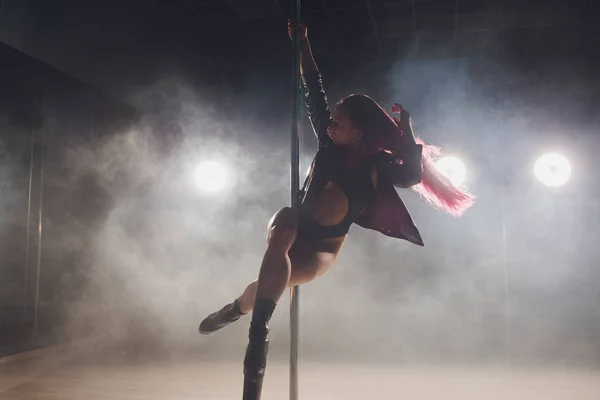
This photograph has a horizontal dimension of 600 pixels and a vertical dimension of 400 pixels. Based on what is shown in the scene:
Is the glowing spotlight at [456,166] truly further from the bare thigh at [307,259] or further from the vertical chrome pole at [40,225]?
the vertical chrome pole at [40,225]

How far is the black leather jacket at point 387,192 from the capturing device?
1.54m

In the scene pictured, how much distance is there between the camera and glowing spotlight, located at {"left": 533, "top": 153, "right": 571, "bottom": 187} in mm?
3889

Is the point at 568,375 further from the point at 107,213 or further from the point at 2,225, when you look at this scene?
the point at 2,225

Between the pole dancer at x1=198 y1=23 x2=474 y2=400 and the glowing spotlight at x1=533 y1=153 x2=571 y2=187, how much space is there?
2.64 metres

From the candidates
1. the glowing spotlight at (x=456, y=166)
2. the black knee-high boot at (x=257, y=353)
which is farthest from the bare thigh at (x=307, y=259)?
the glowing spotlight at (x=456, y=166)

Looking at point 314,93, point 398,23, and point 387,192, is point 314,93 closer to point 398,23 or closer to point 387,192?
point 387,192

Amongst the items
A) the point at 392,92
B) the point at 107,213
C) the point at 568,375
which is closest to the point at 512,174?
the point at 392,92

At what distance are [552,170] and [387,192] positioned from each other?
2.90 meters

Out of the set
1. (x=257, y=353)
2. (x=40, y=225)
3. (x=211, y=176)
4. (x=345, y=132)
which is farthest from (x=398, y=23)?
(x=40, y=225)

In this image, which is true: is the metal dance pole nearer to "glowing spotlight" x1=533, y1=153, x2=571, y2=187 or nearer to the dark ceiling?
the dark ceiling

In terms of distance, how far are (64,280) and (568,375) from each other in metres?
3.60

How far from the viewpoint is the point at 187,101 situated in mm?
4137

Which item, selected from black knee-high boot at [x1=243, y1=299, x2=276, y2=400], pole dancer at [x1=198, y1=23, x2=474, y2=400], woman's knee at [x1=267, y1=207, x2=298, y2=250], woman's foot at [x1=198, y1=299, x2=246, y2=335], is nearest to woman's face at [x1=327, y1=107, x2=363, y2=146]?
pole dancer at [x1=198, y1=23, x2=474, y2=400]

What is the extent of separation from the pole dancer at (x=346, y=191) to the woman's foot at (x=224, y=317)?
8 centimetres
